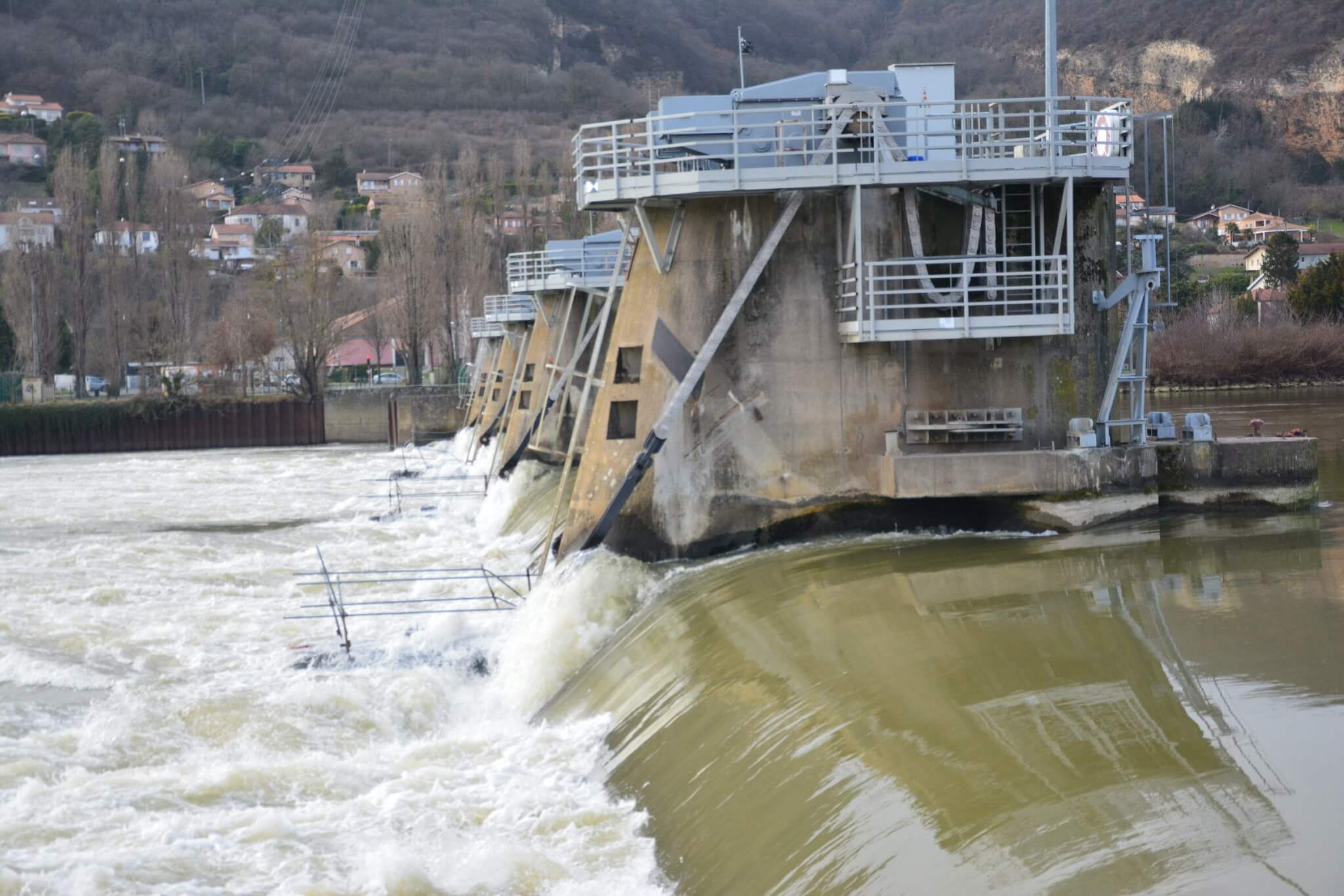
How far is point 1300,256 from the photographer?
9931 centimetres

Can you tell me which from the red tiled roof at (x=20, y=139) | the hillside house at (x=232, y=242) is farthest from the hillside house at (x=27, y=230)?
the red tiled roof at (x=20, y=139)

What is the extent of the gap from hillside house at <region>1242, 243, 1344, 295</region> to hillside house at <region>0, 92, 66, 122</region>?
13491 centimetres

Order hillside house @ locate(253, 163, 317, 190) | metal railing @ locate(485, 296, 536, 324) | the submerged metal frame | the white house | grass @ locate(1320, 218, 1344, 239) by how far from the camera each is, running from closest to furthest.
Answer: the submerged metal frame, metal railing @ locate(485, 296, 536, 324), grass @ locate(1320, 218, 1344, 239), the white house, hillside house @ locate(253, 163, 317, 190)

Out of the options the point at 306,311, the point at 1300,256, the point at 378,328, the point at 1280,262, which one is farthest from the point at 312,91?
the point at 1280,262

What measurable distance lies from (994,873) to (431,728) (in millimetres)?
8460

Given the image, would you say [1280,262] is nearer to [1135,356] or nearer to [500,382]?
[500,382]

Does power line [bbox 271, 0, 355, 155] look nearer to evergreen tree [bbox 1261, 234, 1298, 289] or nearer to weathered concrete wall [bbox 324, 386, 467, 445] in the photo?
weathered concrete wall [bbox 324, 386, 467, 445]

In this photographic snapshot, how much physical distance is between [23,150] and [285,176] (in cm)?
3053

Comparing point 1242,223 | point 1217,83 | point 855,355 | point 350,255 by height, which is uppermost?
point 1217,83

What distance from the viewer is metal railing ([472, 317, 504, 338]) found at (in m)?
59.9

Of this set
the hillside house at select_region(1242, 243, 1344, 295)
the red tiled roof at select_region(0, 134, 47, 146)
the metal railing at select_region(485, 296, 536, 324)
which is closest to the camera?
the metal railing at select_region(485, 296, 536, 324)

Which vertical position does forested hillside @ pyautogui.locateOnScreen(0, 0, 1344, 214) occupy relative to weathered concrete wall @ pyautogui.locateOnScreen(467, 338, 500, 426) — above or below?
above

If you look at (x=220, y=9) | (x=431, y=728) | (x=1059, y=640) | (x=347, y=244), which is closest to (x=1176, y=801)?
(x=1059, y=640)

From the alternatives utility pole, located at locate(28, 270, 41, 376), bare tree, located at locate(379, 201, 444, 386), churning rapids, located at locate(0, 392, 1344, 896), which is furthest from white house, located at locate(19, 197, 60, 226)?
churning rapids, located at locate(0, 392, 1344, 896)
